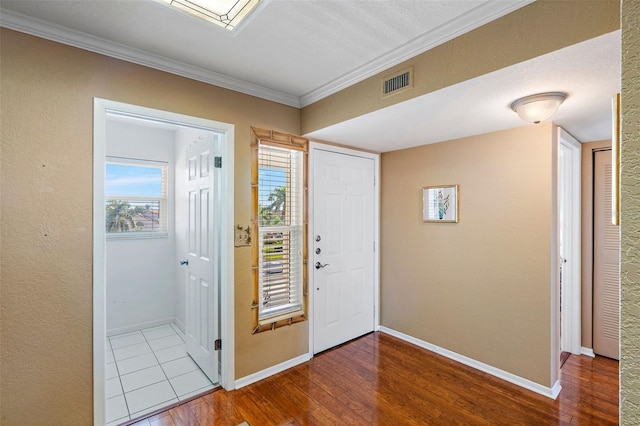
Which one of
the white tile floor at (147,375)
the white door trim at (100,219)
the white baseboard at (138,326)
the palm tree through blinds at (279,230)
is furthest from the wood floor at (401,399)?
the white baseboard at (138,326)

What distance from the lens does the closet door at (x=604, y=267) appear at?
114 inches

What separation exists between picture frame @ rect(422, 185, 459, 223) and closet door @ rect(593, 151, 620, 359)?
1422mm

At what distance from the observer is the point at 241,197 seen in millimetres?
2514

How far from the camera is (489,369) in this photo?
269 cm

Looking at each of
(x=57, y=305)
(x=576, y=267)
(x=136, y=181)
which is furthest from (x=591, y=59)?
(x=136, y=181)

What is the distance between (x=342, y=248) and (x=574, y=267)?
233cm

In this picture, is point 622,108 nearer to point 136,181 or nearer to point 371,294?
point 371,294

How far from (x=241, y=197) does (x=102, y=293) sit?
113 centimetres

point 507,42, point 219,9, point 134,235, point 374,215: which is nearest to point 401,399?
point 374,215

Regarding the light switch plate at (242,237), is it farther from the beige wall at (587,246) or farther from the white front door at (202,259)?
the beige wall at (587,246)

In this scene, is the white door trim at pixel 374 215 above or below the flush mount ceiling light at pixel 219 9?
below

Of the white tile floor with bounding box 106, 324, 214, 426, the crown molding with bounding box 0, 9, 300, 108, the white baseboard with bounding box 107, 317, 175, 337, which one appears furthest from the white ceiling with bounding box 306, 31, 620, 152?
the white baseboard with bounding box 107, 317, 175, 337

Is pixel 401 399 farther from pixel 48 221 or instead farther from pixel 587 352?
pixel 48 221

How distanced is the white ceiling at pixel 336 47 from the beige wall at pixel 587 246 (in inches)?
25.6
